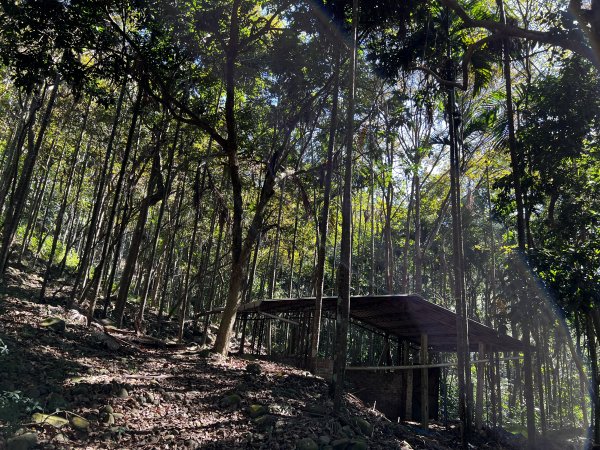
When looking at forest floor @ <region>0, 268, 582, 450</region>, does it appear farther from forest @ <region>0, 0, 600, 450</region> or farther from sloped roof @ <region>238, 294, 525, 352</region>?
sloped roof @ <region>238, 294, 525, 352</region>

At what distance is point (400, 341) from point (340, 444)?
1055 cm

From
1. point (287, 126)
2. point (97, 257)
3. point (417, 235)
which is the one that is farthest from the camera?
point (97, 257)

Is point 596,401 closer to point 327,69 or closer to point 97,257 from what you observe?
point 327,69

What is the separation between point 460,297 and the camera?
912 centimetres

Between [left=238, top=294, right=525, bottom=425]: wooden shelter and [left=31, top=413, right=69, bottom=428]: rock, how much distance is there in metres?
7.00

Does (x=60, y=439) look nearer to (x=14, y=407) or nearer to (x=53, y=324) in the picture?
(x=14, y=407)

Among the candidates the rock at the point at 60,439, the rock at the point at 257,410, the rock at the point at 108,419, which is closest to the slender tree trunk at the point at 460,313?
the rock at the point at 257,410

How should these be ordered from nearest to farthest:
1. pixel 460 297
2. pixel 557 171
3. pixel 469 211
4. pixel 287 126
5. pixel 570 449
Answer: pixel 460 297
pixel 557 171
pixel 287 126
pixel 570 449
pixel 469 211

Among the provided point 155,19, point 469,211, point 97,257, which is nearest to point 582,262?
point 155,19

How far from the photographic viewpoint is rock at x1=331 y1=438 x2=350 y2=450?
584 cm

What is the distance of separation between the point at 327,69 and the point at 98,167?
12188mm

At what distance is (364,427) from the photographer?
7.05 m


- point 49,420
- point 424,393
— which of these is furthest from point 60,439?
point 424,393

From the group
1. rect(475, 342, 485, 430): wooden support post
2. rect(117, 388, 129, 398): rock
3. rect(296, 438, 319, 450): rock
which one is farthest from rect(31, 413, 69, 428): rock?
rect(475, 342, 485, 430): wooden support post
